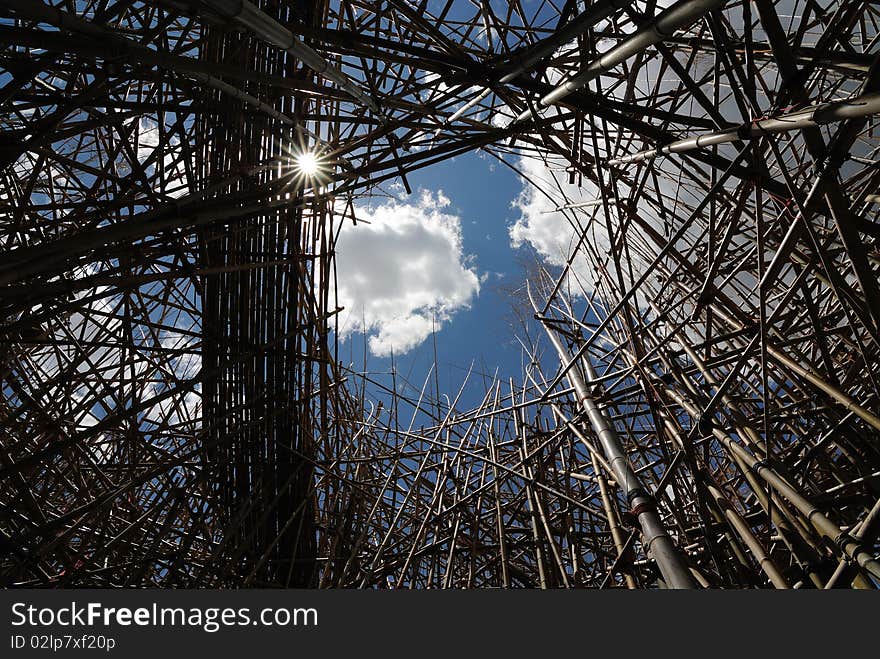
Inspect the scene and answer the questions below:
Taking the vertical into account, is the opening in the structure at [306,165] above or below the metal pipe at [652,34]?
above

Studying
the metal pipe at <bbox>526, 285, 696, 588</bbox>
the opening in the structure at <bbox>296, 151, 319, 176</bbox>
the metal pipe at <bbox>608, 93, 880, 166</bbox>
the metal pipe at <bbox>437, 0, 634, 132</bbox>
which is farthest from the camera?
the opening in the structure at <bbox>296, 151, 319, 176</bbox>

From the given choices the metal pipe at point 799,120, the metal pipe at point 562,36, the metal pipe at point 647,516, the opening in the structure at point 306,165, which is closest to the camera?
the metal pipe at point 799,120

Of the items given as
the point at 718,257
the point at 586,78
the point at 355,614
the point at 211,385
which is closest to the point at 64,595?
the point at 355,614

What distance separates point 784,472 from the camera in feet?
3.48

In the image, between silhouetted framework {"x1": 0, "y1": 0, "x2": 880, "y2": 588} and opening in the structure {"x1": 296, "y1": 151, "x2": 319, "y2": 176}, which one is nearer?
silhouetted framework {"x1": 0, "y1": 0, "x2": 880, "y2": 588}

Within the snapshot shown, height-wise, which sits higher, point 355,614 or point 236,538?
point 236,538

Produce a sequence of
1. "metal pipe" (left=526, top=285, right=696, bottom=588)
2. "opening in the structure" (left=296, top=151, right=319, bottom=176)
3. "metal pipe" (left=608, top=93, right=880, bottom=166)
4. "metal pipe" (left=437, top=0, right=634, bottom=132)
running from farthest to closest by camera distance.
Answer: "opening in the structure" (left=296, top=151, right=319, bottom=176) → "metal pipe" (left=526, top=285, right=696, bottom=588) → "metal pipe" (left=437, top=0, right=634, bottom=132) → "metal pipe" (left=608, top=93, right=880, bottom=166)

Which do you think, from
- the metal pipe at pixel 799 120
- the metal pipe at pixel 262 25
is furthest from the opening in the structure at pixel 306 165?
the metal pipe at pixel 799 120

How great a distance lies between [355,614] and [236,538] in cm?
130

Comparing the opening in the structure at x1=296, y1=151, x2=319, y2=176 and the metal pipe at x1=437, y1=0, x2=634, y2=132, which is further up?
the opening in the structure at x1=296, y1=151, x2=319, y2=176

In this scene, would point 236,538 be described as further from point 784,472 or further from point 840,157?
point 840,157

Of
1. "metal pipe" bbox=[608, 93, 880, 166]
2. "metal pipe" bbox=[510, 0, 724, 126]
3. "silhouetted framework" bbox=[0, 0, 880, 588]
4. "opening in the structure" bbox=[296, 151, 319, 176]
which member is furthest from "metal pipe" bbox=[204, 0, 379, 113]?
"metal pipe" bbox=[608, 93, 880, 166]

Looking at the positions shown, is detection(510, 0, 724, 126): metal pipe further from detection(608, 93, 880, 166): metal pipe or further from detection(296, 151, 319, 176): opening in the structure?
detection(296, 151, 319, 176): opening in the structure

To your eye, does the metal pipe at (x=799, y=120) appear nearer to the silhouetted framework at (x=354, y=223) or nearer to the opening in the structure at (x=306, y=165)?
the silhouetted framework at (x=354, y=223)
